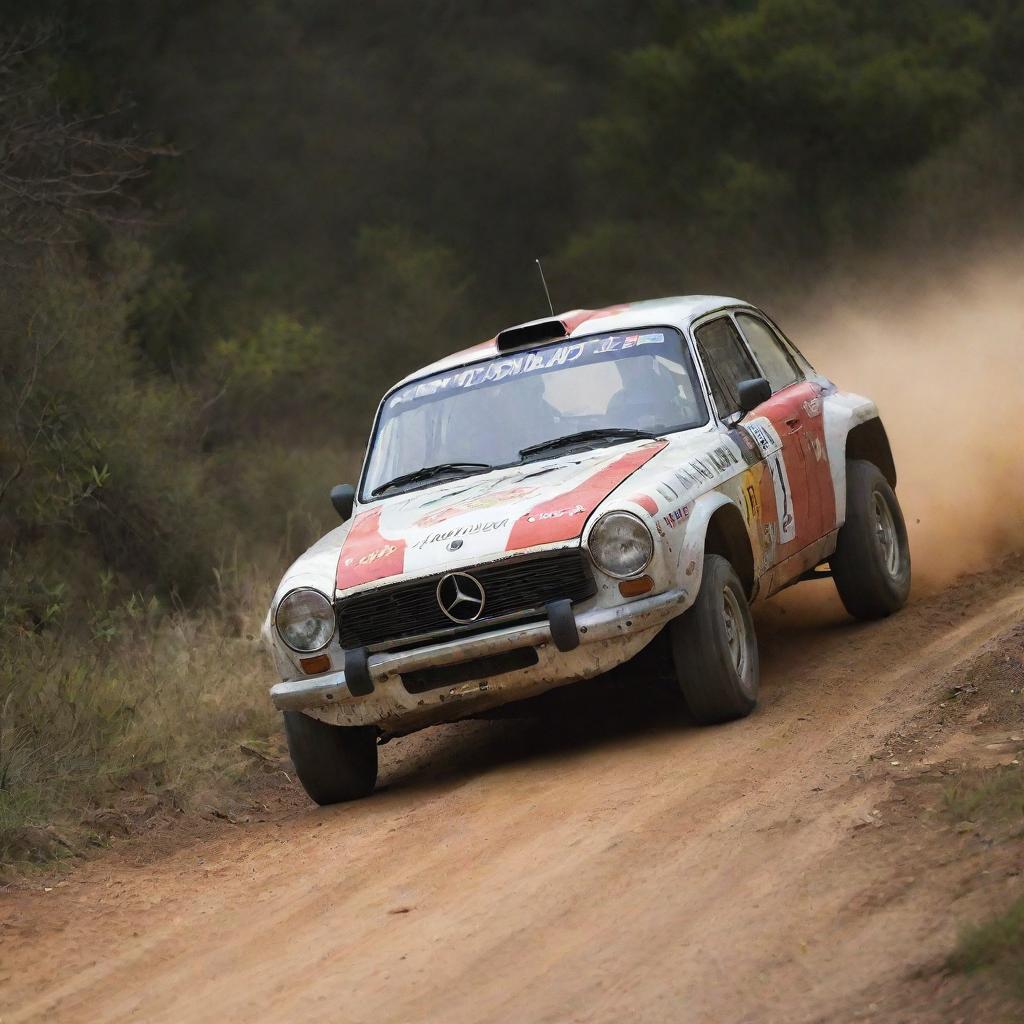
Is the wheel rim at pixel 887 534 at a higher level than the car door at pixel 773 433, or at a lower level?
lower

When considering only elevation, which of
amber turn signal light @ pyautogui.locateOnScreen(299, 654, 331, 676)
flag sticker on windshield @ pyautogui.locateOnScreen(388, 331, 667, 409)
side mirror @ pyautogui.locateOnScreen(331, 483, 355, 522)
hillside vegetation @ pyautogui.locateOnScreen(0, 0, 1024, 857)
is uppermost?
hillside vegetation @ pyautogui.locateOnScreen(0, 0, 1024, 857)

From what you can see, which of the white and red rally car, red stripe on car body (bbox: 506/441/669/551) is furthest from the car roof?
red stripe on car body (bbox: 506/441/669/551)

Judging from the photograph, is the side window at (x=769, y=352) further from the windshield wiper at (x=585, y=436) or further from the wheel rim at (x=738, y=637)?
the wheel rim at (x=738, y=637)

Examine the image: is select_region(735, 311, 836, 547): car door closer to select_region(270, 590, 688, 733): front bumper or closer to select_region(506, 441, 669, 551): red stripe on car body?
select_region(506, 441, 669, 551): red stripe on car body

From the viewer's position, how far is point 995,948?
3926 millimetres

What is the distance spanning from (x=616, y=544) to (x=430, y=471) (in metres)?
1.55

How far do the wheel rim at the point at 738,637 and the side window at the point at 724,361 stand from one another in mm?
1049

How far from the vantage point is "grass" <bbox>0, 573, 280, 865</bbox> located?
738 centimetres

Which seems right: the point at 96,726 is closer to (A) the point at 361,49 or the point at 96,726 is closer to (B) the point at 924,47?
(B) the point at 924,47

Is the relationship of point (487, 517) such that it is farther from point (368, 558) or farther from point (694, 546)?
point (694, 546)

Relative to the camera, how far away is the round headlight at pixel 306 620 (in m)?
7.09

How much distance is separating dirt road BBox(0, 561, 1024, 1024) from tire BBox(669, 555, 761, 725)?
0.37 feet

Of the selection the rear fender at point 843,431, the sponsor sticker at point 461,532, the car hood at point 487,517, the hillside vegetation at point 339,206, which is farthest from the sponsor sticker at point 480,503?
the hillside vegetation at point 339,206

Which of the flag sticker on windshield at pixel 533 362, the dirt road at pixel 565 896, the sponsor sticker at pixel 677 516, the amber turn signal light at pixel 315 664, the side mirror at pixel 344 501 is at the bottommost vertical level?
the dirt road at pixel 565 896
